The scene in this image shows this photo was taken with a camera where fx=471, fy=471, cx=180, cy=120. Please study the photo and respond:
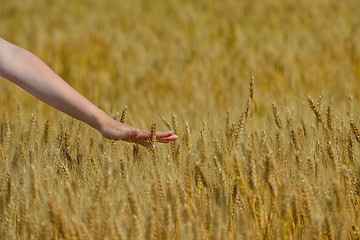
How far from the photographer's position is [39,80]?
51.3 inches

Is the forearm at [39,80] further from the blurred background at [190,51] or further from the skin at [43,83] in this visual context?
the blurred background at [190,51]

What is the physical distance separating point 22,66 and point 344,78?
2.50 meters

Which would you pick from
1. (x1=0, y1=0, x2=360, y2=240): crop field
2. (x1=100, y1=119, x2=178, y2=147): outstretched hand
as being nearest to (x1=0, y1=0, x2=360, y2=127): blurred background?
(x1=0, y1=0, x2=360, y2=240): crop field

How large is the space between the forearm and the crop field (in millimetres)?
177

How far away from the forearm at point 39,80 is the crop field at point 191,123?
0.58ft

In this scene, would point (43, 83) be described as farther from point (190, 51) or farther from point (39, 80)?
point (190, 51)

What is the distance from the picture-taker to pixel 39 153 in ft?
4.94

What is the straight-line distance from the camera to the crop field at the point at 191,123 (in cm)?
113

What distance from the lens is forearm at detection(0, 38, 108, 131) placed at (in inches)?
51.2

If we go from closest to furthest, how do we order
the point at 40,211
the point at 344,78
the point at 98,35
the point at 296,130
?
the point at 40,211 < the point at 296,130 < the point at 344,78 < the point at 98,35

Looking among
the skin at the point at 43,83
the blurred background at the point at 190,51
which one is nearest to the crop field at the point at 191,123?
the blurred background at the point at 190,51

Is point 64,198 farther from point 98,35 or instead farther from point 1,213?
point 98,35

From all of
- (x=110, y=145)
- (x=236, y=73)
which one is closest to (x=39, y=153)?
(x=110, y=145)

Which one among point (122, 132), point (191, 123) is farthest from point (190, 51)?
point (122, 132)
